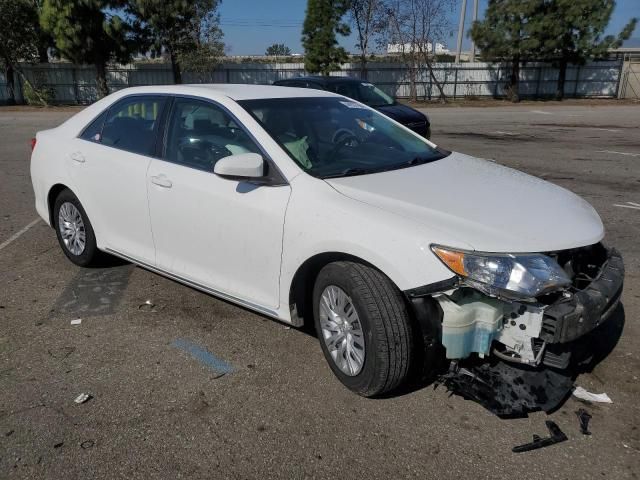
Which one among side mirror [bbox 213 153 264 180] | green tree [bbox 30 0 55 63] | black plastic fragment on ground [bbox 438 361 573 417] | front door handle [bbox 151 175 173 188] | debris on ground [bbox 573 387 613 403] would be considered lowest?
debris on ground [bbox 573 387 613 403]

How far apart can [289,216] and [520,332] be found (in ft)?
4.52

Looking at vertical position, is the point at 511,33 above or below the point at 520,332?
above

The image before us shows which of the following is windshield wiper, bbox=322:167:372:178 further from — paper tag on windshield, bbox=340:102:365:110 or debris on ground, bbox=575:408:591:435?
debris on ground, bbox=575:408:591:435

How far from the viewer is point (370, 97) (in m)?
12.5

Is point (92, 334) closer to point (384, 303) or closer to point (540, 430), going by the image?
point (384, 303)

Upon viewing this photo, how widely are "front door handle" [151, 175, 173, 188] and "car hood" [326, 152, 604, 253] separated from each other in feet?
4.12

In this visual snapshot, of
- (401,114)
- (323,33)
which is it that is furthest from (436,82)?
(401,114)

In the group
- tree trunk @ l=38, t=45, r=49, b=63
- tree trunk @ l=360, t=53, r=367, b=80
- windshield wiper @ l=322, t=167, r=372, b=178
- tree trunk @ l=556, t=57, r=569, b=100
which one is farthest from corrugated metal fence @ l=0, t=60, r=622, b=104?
windshield wiper @ l=322, t=167, r=372, b=178

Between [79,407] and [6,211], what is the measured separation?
16.9 ft

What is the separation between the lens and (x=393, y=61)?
34.7 m

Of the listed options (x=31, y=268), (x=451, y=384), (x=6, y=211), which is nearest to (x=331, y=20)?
(x=6, y=211)

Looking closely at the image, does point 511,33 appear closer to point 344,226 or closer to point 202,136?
point 202,136

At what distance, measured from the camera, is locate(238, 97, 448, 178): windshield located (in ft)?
11.9

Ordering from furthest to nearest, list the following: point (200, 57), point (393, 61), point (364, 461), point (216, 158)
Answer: point (393, 61)
point (200, 57)
point (216, 158)
point (364, 461)
